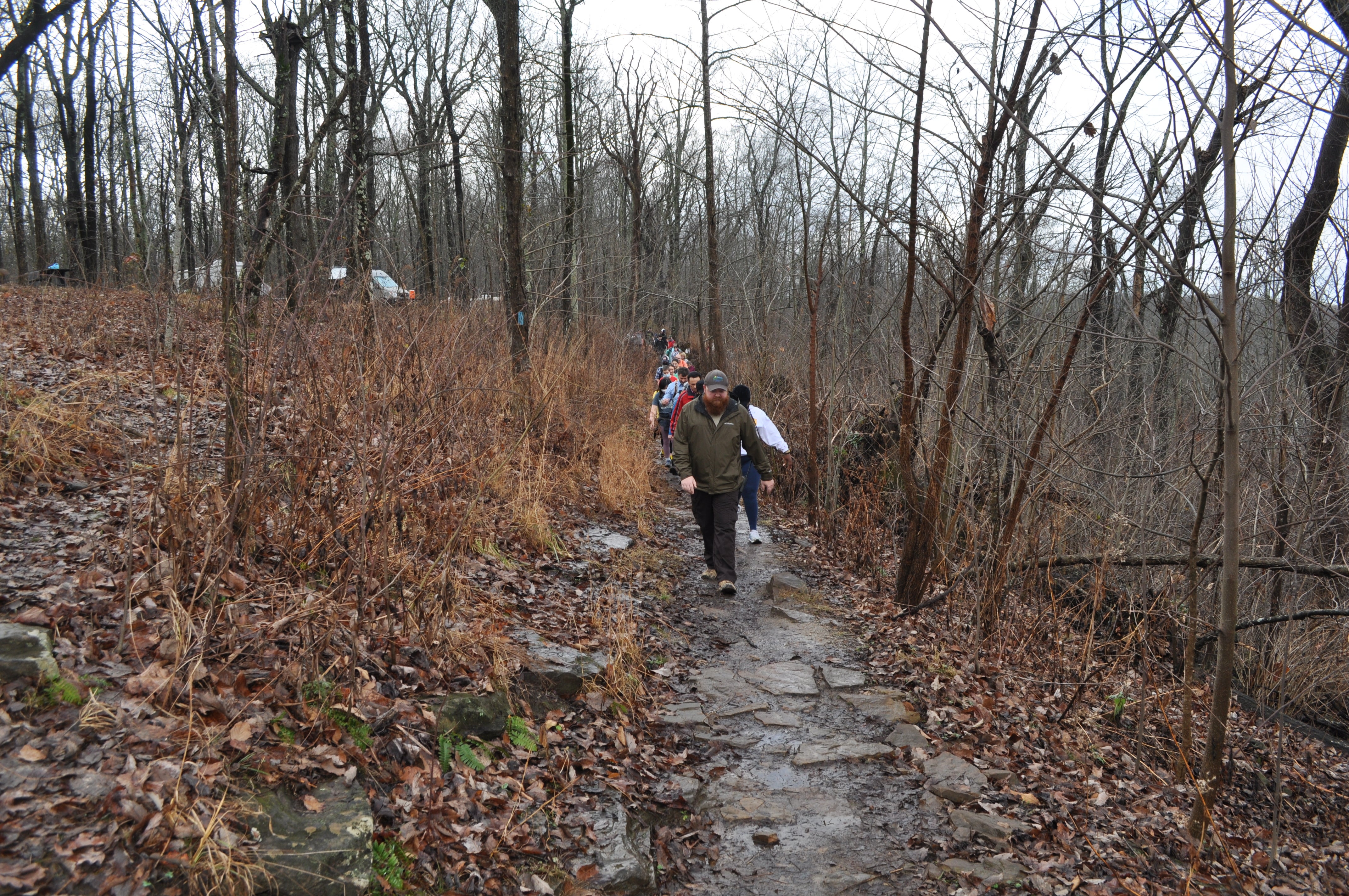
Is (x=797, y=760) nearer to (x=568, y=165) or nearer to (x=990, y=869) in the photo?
(x=990, y=869)

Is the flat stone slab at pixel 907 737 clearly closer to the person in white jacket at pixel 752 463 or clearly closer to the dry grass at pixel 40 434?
the person in white jacket at pixel 752 463

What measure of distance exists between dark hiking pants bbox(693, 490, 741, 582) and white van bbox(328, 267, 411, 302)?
10.8ft

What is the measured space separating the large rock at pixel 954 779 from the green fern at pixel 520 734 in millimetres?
2095

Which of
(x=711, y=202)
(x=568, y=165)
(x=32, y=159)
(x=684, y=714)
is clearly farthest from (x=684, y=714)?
(x=32, y=159)

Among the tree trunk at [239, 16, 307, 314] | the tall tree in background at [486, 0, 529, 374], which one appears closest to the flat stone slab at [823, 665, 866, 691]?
the tree trunk at [239, 16, 307, 314]

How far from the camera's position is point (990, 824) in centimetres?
385

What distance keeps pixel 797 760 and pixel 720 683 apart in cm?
102

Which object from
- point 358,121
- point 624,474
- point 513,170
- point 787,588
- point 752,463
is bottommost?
point 787,588

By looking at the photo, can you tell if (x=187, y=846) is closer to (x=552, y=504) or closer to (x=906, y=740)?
(x=906, y=740)

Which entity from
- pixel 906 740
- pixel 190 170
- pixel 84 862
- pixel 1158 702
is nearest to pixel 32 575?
pixel 84 862

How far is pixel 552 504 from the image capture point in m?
8.14

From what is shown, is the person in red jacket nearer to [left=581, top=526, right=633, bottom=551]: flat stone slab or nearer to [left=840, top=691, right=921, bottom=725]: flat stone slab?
[left=581, top=526, right=633, bottom=551]: flat stone slab

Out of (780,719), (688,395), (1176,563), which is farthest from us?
(688,395)

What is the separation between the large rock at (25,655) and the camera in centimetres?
288
